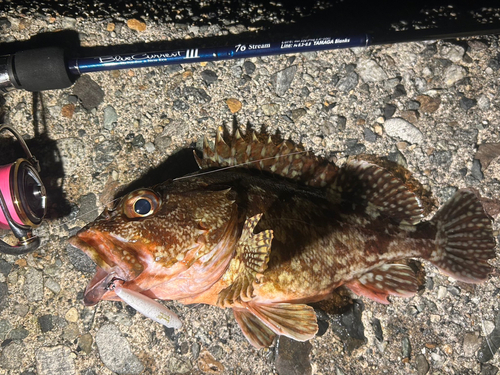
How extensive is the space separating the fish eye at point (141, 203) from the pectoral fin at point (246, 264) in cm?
54

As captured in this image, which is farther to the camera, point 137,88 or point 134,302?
point 137,88

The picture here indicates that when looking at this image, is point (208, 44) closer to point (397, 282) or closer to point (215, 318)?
point (215, 318)

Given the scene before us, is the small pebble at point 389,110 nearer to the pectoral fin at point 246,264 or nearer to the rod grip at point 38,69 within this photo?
the pectoral fin at point 246,264

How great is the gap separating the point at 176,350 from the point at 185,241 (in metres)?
1.14

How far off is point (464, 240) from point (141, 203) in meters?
2.38

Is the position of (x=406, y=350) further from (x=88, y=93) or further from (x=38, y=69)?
(x=38, y=69)

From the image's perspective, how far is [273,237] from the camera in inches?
85.2

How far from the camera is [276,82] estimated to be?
9.14 ft

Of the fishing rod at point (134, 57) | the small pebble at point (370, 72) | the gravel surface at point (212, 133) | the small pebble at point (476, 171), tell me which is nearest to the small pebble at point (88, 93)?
the gravel surface at point (212, 133)

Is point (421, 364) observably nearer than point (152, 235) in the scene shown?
No

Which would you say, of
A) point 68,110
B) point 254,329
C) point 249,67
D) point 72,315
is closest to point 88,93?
point 68,110

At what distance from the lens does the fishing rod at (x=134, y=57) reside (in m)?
2.37

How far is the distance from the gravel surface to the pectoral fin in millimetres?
646

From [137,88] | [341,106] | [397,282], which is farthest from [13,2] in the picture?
[397,282]
